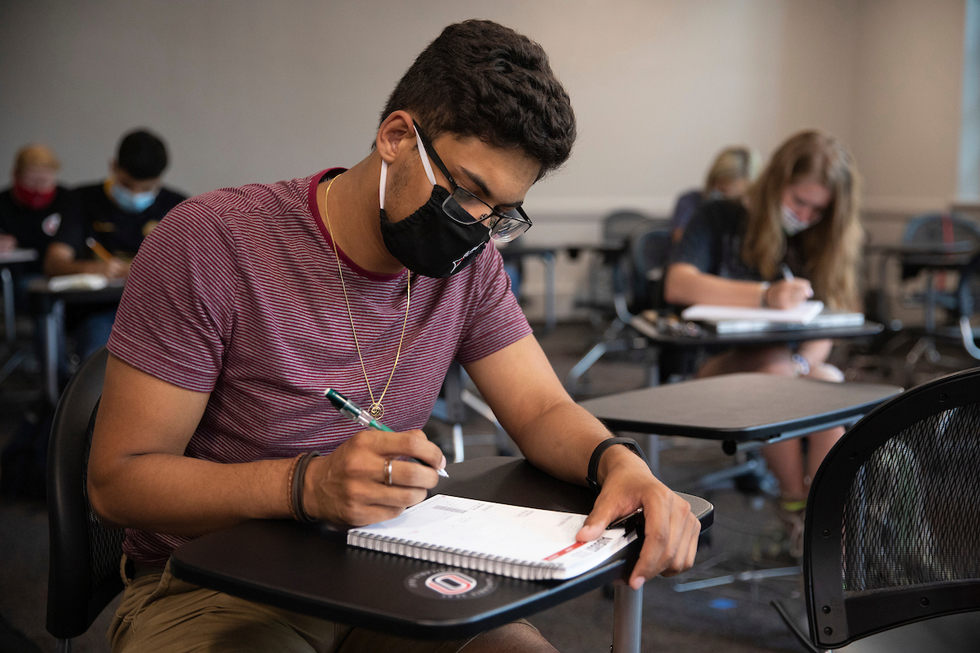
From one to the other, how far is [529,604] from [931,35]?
7.29 meters

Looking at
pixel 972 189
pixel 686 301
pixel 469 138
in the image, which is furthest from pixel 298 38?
pixel 469 138

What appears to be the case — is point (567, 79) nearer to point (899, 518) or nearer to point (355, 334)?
point (355, 334)

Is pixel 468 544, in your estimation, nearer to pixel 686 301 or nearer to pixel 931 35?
pixel 686 301

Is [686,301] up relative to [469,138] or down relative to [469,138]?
down

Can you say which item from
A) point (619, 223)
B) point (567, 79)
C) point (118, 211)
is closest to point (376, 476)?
point (118, 211)

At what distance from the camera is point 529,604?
64 centimetres

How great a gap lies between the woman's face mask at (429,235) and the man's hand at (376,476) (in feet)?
1.06

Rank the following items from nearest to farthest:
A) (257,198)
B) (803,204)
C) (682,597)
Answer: (257,198) → (682,597) → (803,204)

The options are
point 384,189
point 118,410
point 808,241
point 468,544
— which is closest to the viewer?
point 468,544

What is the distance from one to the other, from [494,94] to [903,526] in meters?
0.67

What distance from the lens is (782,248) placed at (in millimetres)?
2535

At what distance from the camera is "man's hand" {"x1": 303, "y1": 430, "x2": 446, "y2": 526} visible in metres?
0.75

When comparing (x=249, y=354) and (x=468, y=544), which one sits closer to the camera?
(x=468, y=544)

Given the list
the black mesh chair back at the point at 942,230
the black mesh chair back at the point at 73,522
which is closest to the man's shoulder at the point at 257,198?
the black mesh chair back at the point at 73,522
